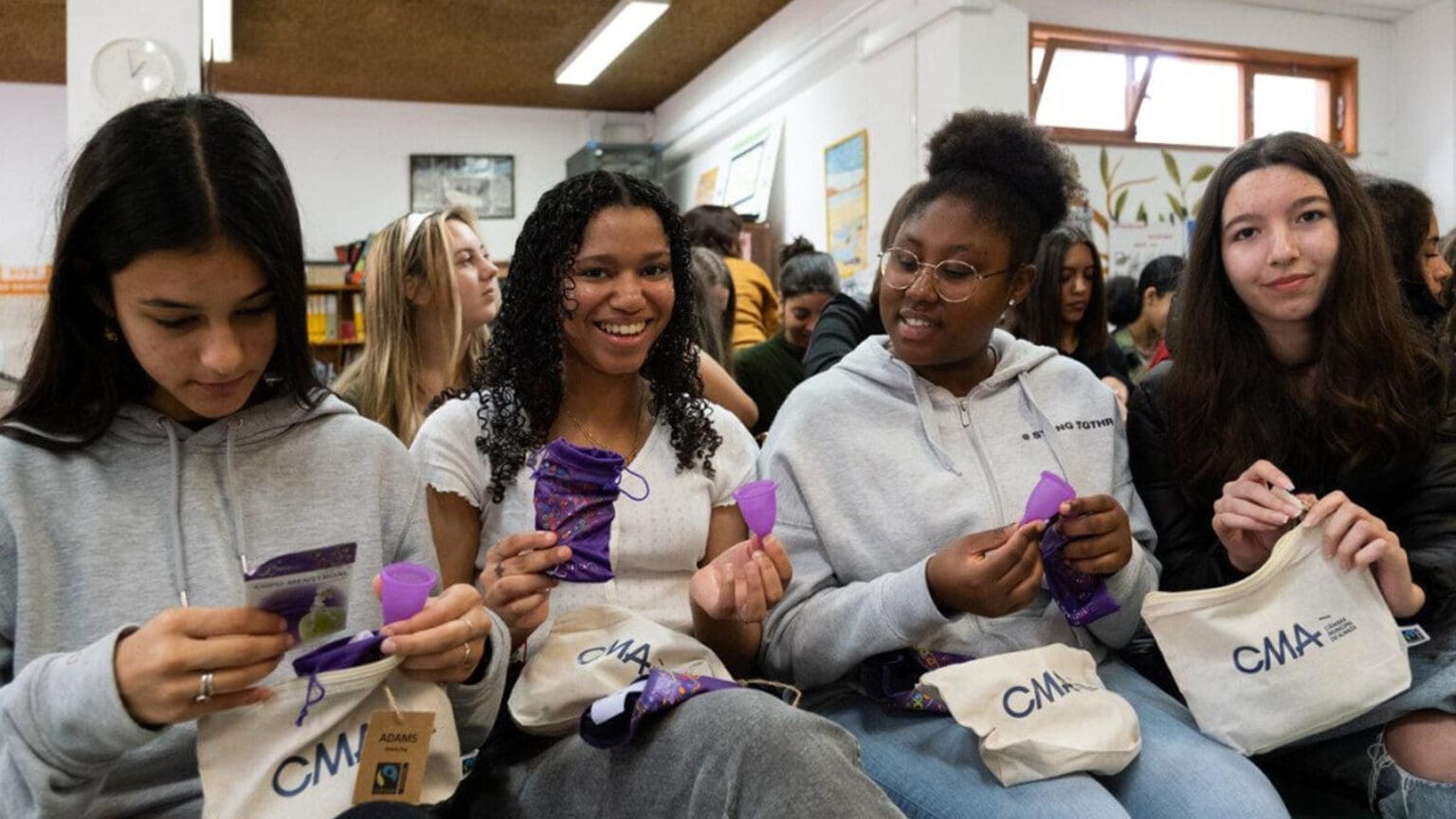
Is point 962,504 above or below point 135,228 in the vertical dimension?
below

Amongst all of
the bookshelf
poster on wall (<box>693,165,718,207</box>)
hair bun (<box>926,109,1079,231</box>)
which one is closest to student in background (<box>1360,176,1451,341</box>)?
hair bun (<box>926,109,1079,231</box>)

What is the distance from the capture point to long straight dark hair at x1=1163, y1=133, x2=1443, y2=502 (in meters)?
1.84

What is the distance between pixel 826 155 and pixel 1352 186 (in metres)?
5.27

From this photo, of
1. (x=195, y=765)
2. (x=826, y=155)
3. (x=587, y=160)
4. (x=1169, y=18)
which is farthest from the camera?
(x=587, y=160)

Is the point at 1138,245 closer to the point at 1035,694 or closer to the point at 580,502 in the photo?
the point at 1035,694

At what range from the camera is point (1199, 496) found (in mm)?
1912

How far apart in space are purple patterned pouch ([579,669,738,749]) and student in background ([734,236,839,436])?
2.37m

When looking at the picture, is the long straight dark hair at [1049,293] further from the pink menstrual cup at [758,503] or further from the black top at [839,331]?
the pink menstrual cup at [758,503]

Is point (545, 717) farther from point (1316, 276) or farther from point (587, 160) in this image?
point (587, 160)

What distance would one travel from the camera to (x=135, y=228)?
4.01ft

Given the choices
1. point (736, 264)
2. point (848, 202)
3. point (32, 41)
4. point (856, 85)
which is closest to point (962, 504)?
point (736, 264)

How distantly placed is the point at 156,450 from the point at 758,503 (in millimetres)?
791

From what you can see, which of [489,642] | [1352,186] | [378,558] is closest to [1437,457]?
[1352,186]

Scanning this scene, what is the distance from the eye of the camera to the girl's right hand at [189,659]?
1.04 m
